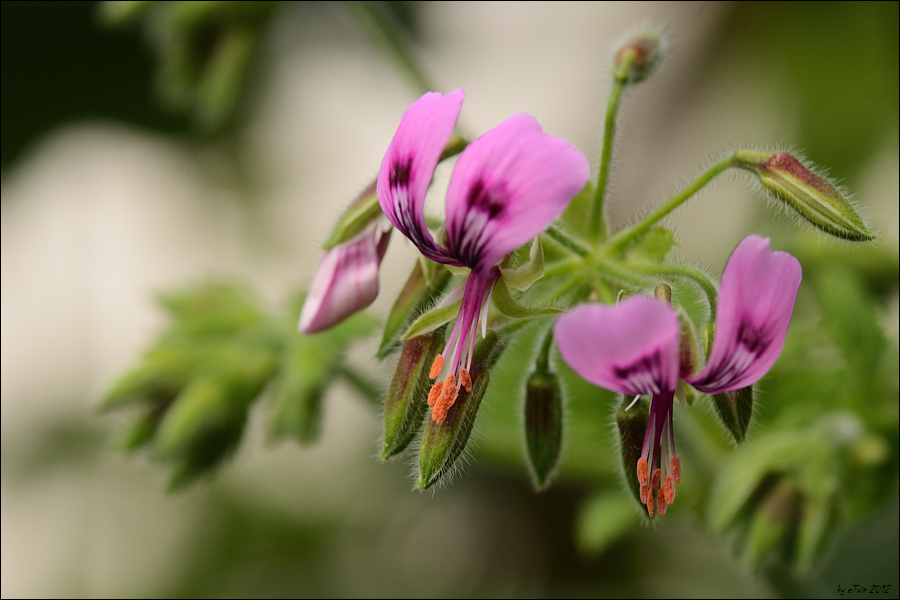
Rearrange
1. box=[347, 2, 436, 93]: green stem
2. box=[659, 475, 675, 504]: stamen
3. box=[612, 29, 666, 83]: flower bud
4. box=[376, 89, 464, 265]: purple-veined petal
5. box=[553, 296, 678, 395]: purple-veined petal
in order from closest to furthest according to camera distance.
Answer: box=[553, 296, 678, 395]: purple-veined petal
box=[376, 89, 464, 265]: purple-veined petal
box=[659, 475, 675, 504]: stamen
box=[612, 29, 666, 83]: flower bud
box=[347, 2, 436, 93]: green stem

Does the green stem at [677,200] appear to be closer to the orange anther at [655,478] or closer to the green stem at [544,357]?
the green stem at [544,357]

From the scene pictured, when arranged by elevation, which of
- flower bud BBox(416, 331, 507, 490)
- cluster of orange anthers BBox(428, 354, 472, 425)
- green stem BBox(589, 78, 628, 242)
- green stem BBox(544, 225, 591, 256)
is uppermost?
green stem BBox(589, 78, 628, 242)

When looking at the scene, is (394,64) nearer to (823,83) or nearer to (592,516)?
(592,516)

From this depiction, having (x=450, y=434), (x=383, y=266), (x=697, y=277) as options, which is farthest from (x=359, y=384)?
(x=383, y=266)

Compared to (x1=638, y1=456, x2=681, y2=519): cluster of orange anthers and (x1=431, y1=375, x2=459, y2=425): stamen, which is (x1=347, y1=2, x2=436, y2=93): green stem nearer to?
(x1=431, y1=375, x2=459, y2=425): stamen

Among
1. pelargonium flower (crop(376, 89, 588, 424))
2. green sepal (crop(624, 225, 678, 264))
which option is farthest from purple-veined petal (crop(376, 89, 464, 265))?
green sepal (crop(624, 225, 678, 264))

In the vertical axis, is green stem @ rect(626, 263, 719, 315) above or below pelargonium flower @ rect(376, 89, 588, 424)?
below

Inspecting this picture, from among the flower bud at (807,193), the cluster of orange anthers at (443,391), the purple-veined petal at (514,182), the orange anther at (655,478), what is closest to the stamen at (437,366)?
the cluster of orange anthers at (443,391)

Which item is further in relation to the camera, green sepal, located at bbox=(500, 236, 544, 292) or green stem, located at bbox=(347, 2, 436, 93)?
green stem, located at bbox=(347, 2, 436, 93)

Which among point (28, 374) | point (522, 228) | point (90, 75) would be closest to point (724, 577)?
point (522, 228)
